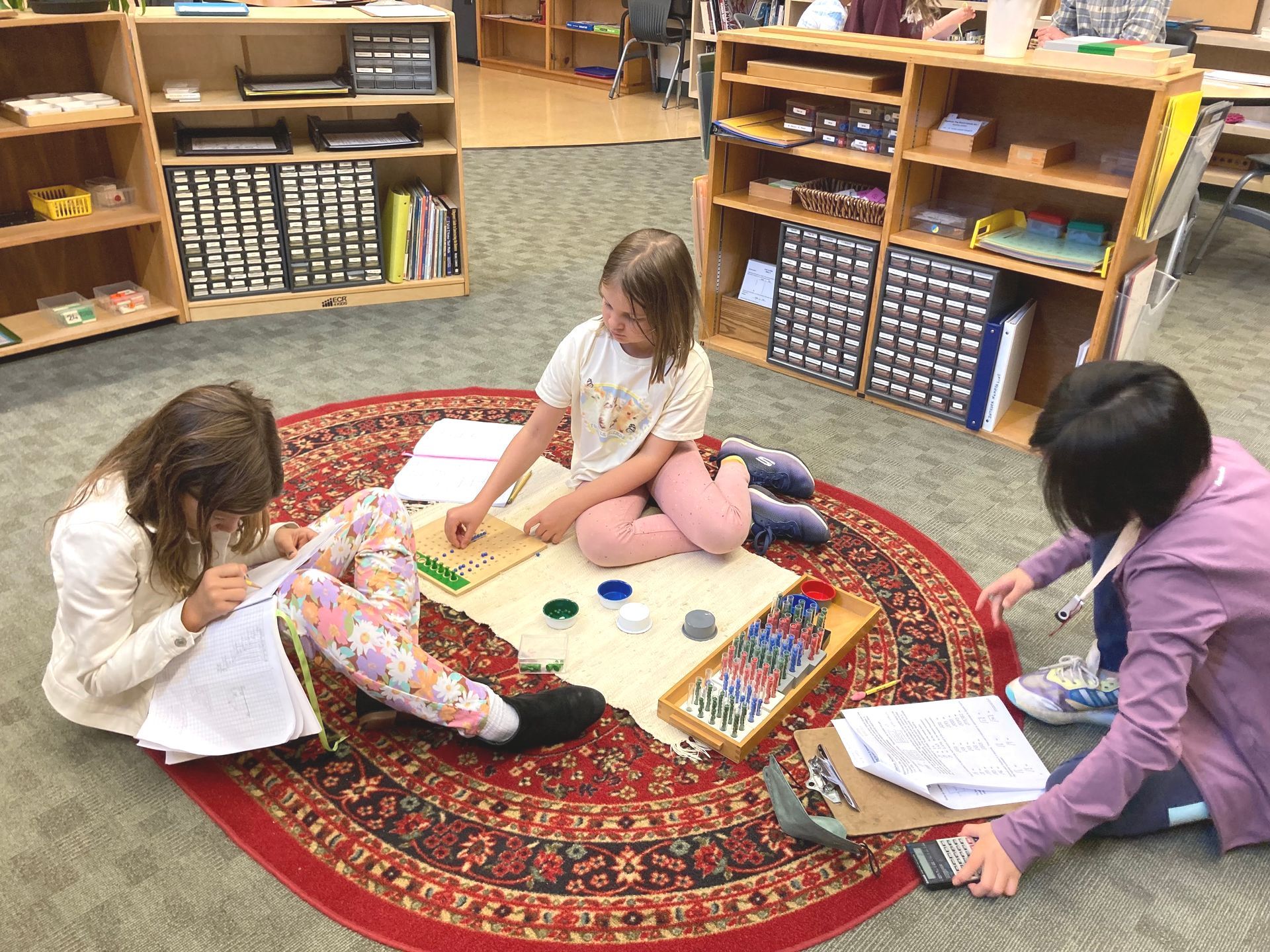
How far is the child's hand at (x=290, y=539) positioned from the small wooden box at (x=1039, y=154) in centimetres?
196

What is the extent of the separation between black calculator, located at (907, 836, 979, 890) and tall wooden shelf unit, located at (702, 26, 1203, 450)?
4.86 feet

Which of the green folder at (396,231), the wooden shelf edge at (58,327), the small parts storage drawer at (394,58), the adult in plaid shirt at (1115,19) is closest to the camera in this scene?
the wooden shelf edge at (58,327)

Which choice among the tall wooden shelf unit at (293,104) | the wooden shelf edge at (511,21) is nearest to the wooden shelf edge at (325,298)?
the tall wooden shelf unit at (293,104)

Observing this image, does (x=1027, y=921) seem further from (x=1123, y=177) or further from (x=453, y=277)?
(x=453, y=277)

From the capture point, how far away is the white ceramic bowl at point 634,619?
1.82m

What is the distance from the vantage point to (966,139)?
8.57 feet

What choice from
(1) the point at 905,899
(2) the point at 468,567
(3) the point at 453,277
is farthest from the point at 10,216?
(1) the point at 905,899

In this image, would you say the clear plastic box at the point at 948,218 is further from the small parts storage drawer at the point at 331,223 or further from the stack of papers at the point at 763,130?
the small parts storage drawer at the point at 331,223

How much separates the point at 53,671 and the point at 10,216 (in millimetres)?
2107

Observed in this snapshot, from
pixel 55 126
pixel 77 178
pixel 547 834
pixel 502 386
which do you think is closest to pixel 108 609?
pixel 547 834

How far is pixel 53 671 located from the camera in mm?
1462

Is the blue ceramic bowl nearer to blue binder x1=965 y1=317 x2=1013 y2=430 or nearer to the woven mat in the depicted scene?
the woven mat

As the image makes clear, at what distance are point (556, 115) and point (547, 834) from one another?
6115mm

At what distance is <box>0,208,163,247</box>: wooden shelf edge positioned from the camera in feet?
9.28
